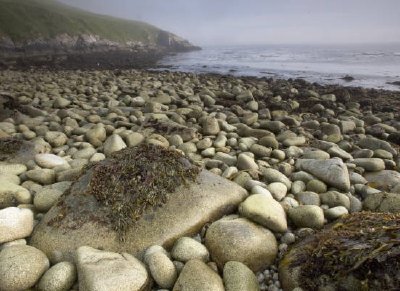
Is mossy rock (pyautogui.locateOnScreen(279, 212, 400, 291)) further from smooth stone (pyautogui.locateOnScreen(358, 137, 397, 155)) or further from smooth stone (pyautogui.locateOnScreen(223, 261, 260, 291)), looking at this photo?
smooth stone (pyautogui.locateOnScreen(358, 137, 397, 155))

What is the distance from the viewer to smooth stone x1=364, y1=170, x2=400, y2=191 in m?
6.76

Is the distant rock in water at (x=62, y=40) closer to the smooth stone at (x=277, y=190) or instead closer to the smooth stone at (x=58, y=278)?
the smooth stone at (x=277, y=190)

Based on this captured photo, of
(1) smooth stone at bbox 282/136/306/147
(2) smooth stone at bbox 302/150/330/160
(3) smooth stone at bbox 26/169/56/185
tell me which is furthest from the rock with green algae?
(1) smooth stone at bbox 282/136/306/147

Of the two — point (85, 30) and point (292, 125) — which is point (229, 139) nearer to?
point (292, 125)

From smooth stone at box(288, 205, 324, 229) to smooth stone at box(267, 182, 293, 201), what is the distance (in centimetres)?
70

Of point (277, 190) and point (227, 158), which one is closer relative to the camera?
point (277, 190)

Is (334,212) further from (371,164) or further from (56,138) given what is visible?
(56,138)

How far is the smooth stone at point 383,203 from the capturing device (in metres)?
5.25

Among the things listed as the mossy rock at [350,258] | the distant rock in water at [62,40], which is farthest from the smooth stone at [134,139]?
the distant rock in water at [62,40]

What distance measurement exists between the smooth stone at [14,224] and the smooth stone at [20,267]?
439 millimetres

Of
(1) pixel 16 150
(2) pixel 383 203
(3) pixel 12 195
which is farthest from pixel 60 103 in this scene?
(2) pixel 383 203

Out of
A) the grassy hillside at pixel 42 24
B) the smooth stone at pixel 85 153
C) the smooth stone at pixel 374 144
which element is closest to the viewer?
the smooth stone at pixel 85 153

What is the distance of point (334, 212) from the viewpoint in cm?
535

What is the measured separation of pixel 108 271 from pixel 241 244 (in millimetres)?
1703
